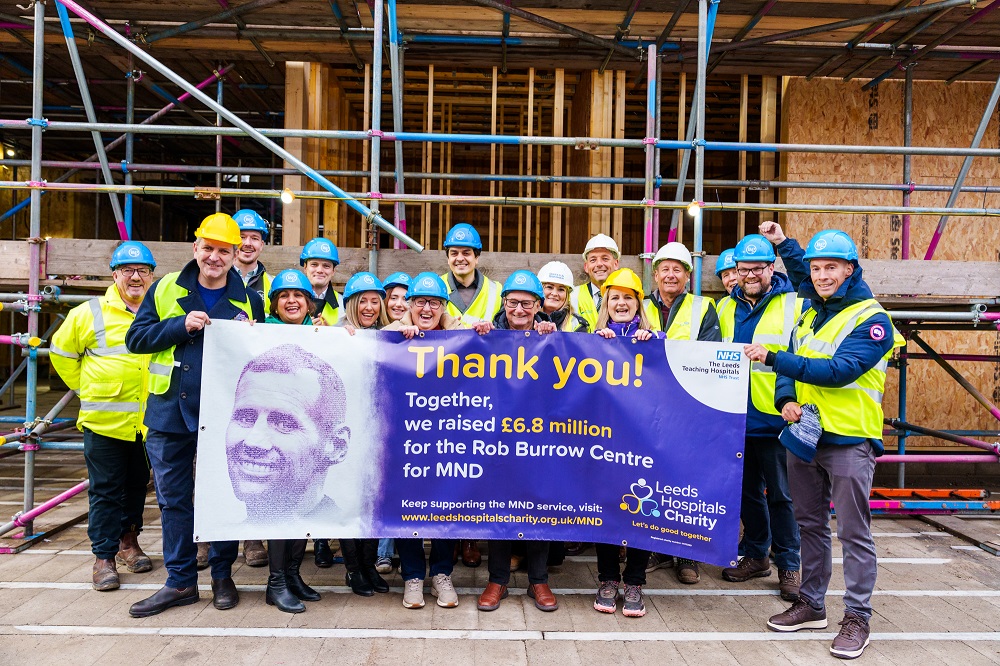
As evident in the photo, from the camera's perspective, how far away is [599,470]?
4.16 meters

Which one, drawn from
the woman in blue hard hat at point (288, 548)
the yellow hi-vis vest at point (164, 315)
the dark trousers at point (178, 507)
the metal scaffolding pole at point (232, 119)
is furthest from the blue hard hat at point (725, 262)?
the dark trousers at point (178, 507)

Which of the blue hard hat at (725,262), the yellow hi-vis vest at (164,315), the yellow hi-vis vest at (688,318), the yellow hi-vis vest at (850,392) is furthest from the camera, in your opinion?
the blue hard hat at (725,262)

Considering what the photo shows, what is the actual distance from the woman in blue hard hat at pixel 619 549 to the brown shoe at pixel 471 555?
3.62 ft

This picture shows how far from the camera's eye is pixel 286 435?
4.14 m

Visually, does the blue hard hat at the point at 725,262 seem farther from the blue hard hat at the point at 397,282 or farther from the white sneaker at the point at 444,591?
the white sneaker at the point at 444,591

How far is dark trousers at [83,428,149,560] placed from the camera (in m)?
4.47

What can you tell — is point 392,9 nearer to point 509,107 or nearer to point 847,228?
point 509,107

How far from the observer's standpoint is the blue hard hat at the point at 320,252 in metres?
5.19

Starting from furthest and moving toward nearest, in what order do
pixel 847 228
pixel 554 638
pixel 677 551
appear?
pixel 847 228 → pixel 677 551 → pixel 554 638

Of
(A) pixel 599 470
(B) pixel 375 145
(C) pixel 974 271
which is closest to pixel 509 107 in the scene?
(B) pixel 375 145

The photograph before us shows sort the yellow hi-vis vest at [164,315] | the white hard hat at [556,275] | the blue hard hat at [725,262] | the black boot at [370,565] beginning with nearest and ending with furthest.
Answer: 1. the yellow hi-vis vest at [164,315]
2. the black boot at [370,565]
3. the white hard hat at [556,275]
4. the blue hard hat at [725,262]

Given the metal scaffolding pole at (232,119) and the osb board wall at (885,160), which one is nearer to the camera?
the metal scaffolding pole at (232,119)

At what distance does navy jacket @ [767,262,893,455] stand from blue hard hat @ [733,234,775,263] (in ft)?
2.35

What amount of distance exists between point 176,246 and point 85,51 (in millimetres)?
3891
